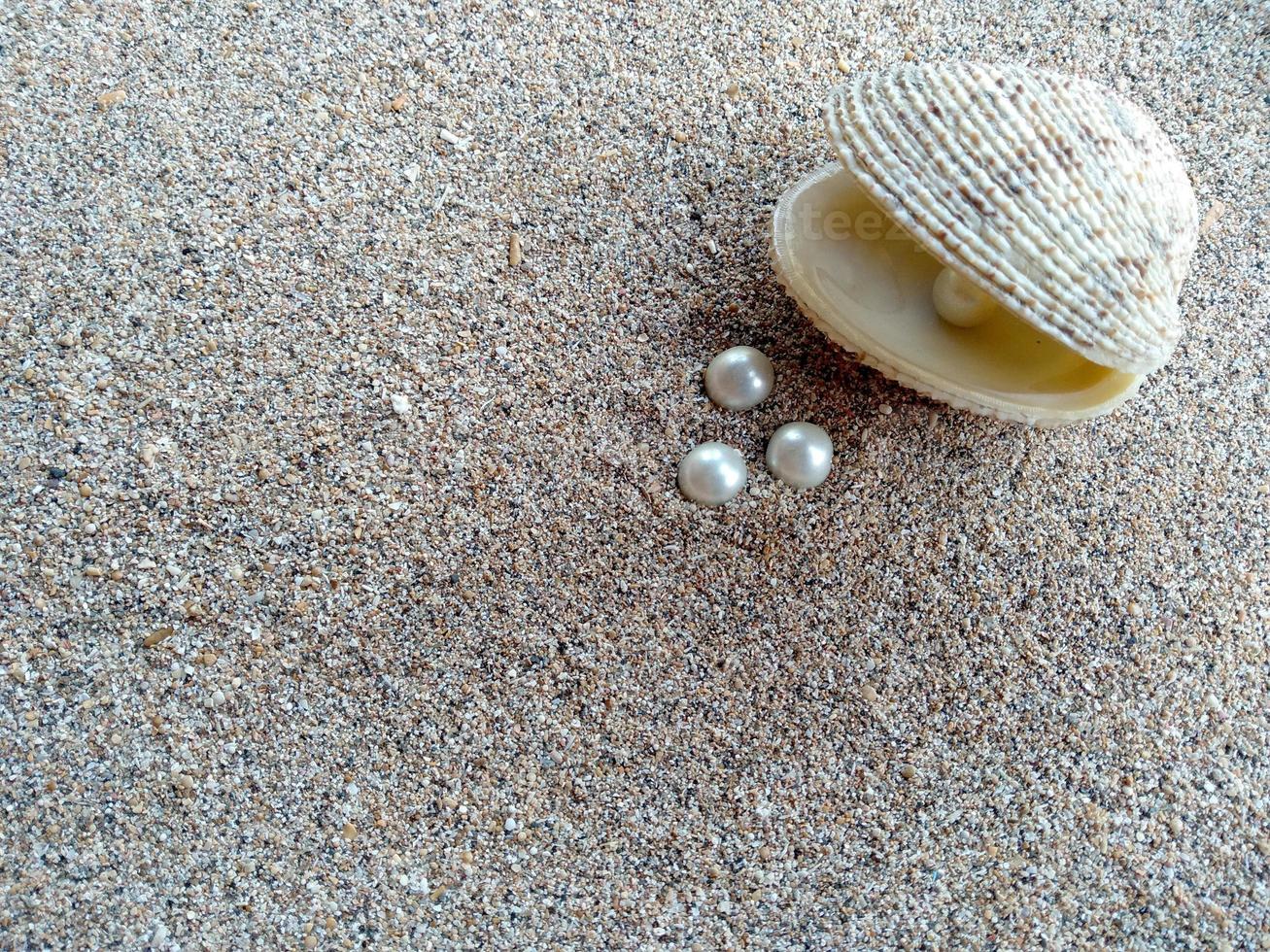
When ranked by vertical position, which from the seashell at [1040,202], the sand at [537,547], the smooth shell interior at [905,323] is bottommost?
the sand at [537,547]

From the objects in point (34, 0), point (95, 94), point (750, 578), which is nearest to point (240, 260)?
point (95, 94)

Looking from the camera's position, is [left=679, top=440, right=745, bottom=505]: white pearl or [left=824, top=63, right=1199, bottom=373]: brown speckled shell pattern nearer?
[left=824, top=63, right=1199, bottom=373]: brown speckled shell pattern

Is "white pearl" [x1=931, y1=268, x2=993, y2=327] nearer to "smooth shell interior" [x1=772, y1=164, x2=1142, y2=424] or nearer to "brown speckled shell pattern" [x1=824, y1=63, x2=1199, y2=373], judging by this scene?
"smooth shell interior" [x1=772, y1=164, x2=1142, y2=424]

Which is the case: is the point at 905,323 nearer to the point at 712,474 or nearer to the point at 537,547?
the point at 712,474

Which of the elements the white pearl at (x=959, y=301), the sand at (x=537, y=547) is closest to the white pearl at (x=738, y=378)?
the sand at (x=537, y=547)

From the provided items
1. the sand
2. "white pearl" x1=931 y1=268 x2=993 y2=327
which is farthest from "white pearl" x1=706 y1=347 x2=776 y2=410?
"white pearl" x1=931 y1=268 x2=993 y2=327

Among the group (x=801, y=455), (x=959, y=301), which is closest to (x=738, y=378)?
(x=801, y=455)

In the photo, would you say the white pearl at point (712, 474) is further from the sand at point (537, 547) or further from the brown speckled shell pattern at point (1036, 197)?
the brown speckled shell pattern at point (1036, 197)
